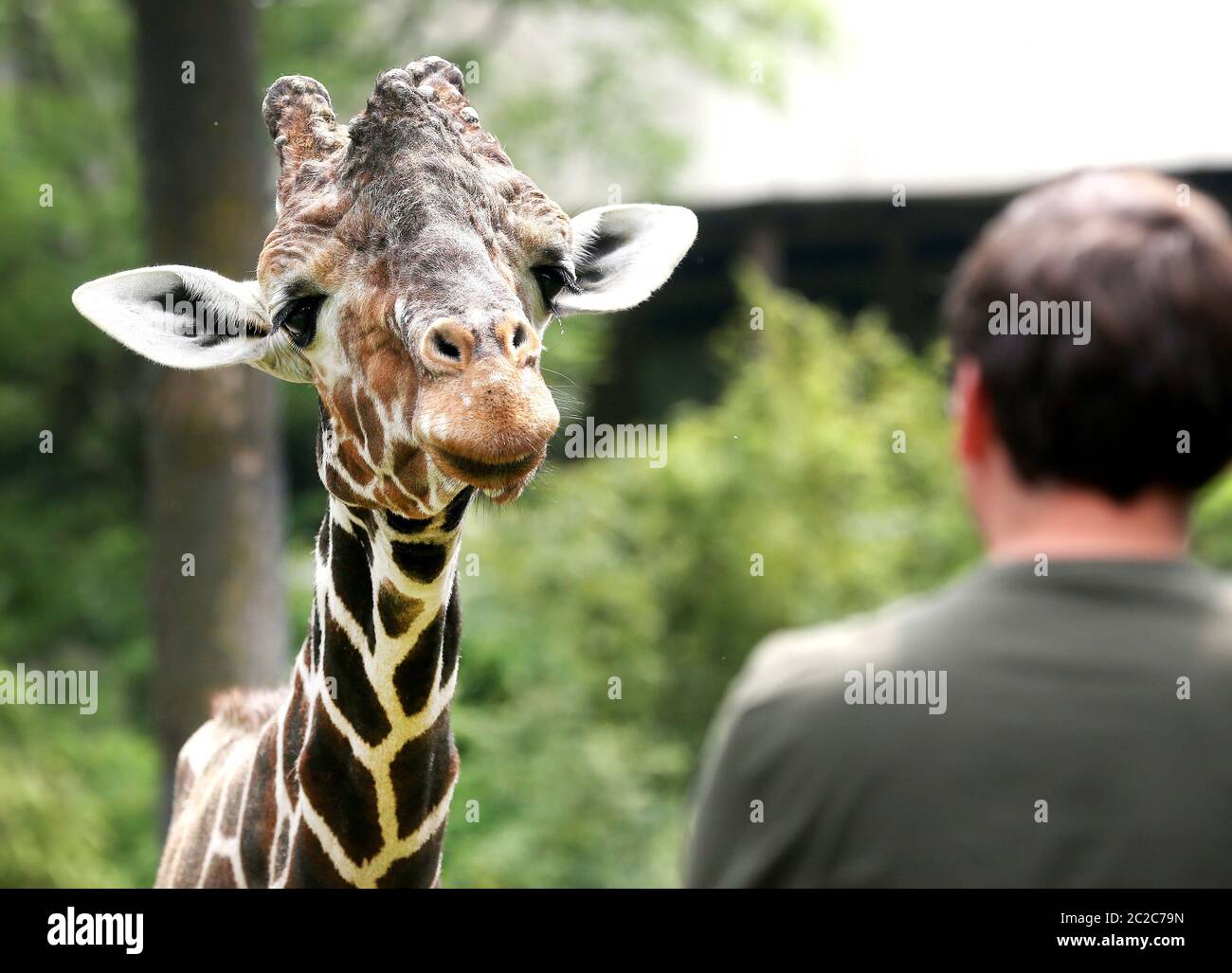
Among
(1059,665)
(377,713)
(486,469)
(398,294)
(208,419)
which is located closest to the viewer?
(1059,665)

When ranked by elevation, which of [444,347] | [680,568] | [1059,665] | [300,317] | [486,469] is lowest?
[1059,665]

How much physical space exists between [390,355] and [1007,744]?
4.90 ft

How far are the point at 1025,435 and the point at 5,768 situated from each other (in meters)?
6.88

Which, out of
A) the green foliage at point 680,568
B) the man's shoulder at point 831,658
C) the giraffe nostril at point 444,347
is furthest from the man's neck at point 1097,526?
the green foliage at point 680,568

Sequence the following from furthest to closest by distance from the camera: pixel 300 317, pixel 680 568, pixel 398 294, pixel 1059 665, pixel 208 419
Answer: pixel 680 568
pixel 208 419
pixel 300 317
pixel 398 294
pixel 1059 665

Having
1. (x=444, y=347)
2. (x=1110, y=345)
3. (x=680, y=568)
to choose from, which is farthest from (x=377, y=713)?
(x=680, y=568)

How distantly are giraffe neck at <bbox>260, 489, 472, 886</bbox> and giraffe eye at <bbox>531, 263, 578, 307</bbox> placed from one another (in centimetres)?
53

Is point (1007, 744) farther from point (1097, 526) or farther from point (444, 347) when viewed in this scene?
point (444, 347)

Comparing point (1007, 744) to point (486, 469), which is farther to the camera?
point (486, 469)

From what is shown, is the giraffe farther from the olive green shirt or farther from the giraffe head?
the olive green shirt

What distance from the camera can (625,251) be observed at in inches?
122

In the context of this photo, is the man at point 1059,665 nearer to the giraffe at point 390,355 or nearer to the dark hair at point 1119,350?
the dark hair at point 1119,350

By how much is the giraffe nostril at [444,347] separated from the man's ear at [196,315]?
1.51ft
